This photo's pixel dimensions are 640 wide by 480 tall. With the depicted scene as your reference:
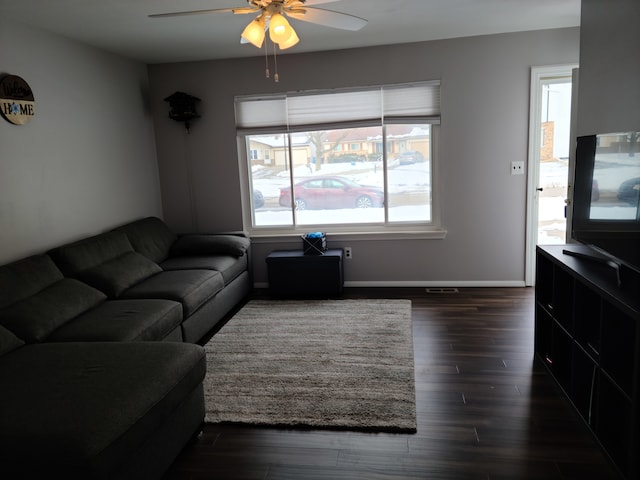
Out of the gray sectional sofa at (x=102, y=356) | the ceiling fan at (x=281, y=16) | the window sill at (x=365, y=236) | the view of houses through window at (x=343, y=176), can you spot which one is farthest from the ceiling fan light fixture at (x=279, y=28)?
the window sill at (x=365, y=236)

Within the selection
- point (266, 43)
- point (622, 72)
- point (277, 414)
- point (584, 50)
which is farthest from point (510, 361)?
point (266, 43)

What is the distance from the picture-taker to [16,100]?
11.0 ft

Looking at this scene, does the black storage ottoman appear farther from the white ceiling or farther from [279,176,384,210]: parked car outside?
the white ceiling

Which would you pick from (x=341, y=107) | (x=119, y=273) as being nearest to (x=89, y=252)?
(x=119, y=273)

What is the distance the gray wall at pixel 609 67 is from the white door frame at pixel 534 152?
1240 millimetres

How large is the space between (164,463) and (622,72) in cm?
318

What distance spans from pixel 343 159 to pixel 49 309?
3.12m

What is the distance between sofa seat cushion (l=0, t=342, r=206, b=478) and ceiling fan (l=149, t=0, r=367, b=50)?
1731mm

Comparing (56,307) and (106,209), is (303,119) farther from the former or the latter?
(56,307)

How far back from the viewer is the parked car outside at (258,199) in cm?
525

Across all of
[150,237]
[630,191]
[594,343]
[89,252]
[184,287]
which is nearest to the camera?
[630,191]

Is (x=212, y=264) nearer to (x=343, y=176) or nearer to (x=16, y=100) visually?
(x=343, y=176)

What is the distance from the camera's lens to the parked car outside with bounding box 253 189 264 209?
5254 millimetres

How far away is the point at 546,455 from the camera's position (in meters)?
2.21
